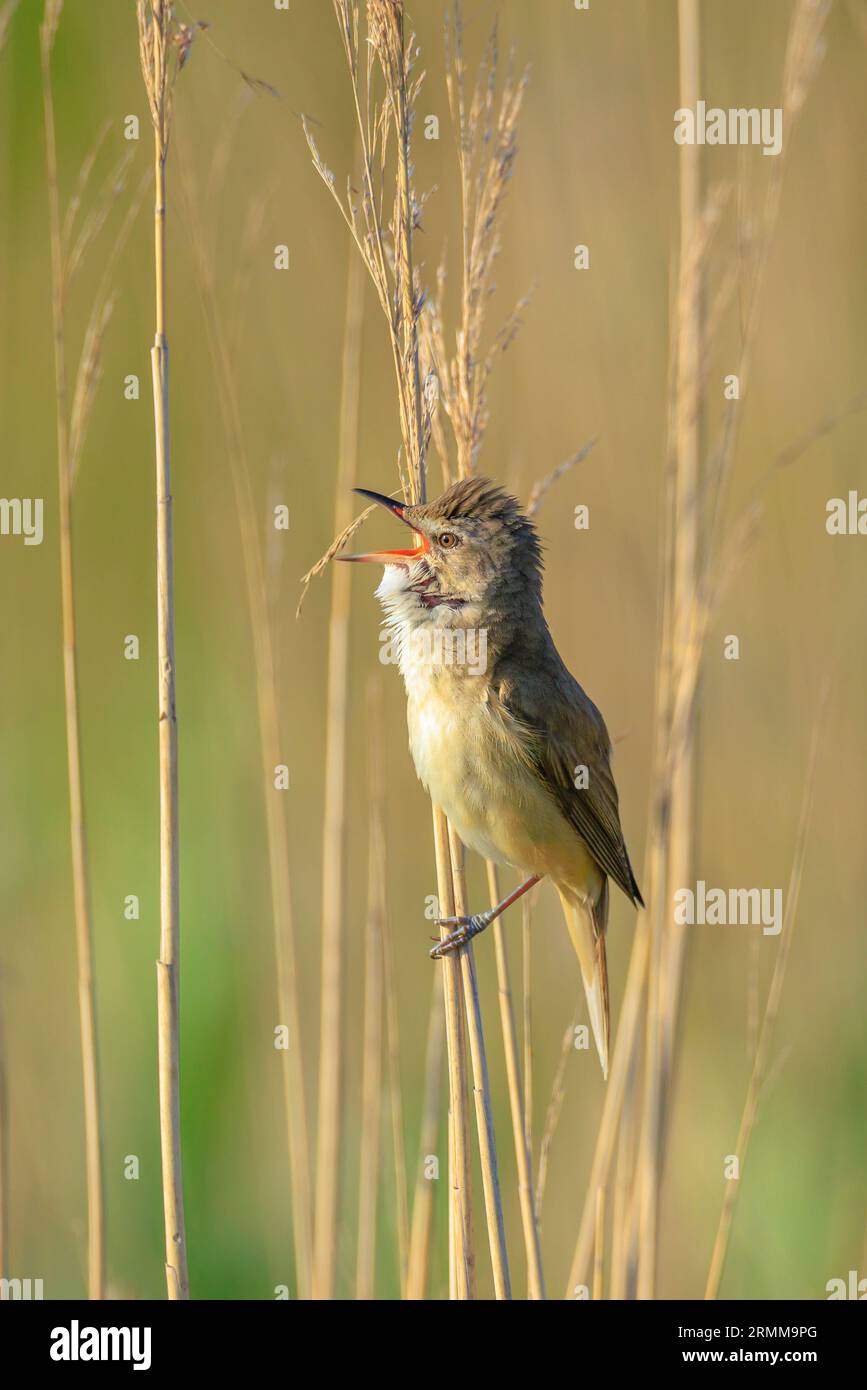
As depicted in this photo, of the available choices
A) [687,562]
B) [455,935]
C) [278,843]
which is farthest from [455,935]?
[687,562]

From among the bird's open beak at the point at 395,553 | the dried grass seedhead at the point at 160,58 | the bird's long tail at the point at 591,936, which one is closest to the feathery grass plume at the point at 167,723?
the dried grass seedhead at the point at 160,58

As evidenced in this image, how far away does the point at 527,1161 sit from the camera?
2.76 m

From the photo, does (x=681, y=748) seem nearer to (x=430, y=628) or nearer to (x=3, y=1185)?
(x=430, y=628)

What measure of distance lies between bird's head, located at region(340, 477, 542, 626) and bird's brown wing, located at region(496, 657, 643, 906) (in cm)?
20

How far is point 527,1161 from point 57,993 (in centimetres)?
226

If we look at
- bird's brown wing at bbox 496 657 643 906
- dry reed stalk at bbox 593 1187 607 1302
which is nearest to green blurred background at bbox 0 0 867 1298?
bird's brown wing at bbox 496 657 643 906

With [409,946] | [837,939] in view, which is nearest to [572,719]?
[409,946]

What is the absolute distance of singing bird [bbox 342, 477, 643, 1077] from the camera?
3.41 meters

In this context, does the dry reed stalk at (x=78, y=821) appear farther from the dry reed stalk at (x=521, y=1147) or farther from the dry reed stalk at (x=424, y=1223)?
the dry reed stalk at (x=521, y=1147)

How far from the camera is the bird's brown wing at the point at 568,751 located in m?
3.54

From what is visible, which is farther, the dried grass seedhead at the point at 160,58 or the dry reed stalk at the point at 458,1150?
the dry reed stalk at the point at 458,1150

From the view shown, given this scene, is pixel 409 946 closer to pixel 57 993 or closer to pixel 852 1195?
pixel 57 993

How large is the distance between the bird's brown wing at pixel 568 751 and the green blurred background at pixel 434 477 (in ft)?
3.90

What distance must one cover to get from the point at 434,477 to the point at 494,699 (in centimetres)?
157
